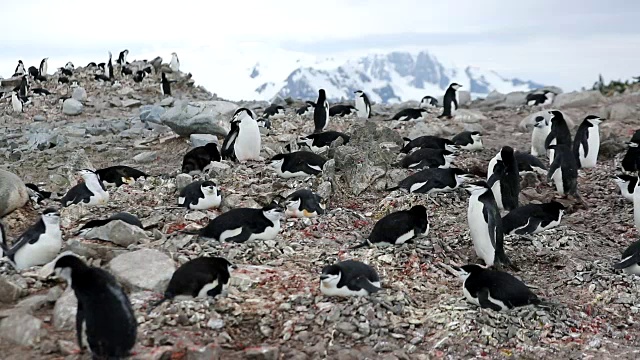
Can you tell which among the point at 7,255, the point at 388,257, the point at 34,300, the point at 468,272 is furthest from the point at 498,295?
the point at 7,255

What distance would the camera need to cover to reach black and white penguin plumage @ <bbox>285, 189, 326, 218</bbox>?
22.6ft

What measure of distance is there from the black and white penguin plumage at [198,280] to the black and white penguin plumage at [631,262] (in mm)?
3236

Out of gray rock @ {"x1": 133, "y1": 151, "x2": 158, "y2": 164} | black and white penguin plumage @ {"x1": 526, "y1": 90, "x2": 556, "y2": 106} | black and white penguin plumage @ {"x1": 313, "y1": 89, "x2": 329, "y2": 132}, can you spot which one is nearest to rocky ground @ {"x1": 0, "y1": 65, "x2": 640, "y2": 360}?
gray rock @ {"x1": 133, "y1": 151, "x2": 158, "y2": 164}

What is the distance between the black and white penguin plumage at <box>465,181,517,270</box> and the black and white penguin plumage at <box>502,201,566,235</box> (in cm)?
58

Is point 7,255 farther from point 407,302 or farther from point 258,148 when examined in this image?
point 258,148

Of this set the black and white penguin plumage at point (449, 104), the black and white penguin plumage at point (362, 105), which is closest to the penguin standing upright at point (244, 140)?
the black and white penguin plumage at point (362, 105)

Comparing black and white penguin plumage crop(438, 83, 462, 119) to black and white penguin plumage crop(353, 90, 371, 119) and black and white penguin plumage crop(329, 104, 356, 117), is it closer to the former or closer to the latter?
black and white penguin plumage crop(353, 90, 371, 119)

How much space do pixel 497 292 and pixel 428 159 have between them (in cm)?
404

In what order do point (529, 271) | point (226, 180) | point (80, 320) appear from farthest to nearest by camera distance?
point (226, 180)
point (529, 271)
point (80, 320)

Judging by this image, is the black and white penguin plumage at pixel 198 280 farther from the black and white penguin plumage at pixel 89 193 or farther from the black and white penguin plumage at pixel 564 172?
the black and white penguin plumage at pixel 564 172

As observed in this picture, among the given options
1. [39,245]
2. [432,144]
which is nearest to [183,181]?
[39,245]

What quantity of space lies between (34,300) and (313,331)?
193cm

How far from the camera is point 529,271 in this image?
6.15 metres

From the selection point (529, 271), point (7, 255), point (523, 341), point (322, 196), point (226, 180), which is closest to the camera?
point (523, 341)
